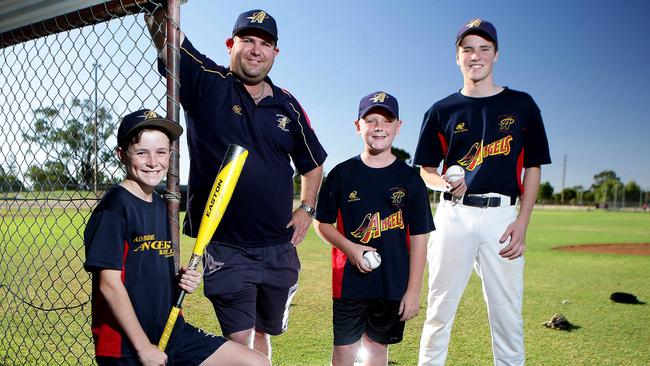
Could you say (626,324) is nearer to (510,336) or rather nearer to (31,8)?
(510,336)

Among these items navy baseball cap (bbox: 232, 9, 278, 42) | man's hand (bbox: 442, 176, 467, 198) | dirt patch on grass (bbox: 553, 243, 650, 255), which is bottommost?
dirt patch on grass (bbox: 553, 243, 650, 255)

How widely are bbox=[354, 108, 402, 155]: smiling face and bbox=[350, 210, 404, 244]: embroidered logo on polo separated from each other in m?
0.37

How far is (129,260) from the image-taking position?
206 cm

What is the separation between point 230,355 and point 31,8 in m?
2.67

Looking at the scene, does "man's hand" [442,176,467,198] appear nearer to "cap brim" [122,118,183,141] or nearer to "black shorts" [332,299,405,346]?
"black shorts" [332,299,405,346]

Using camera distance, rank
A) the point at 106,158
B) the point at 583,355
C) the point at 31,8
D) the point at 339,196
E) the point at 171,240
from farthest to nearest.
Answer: the point at 583,355 → the point at 106,158 → the point at 31,8 → the point at 339,196 → the point at 171,240

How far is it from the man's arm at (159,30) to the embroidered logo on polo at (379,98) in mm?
1085

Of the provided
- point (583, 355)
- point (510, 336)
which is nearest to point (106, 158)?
point (510, 336)

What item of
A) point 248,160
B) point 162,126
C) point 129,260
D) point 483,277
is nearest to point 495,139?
point 483,277

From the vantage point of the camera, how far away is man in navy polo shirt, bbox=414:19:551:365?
293cm

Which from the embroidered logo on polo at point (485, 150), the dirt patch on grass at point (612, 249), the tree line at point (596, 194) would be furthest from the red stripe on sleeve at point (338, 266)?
the tree line at point (596, 194)

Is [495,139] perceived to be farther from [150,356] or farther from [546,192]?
[546,192]

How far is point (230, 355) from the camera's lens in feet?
7.22

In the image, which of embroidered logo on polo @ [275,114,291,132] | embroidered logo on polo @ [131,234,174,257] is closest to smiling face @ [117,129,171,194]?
embroidered logo on polo @ [131,234,174,257]
